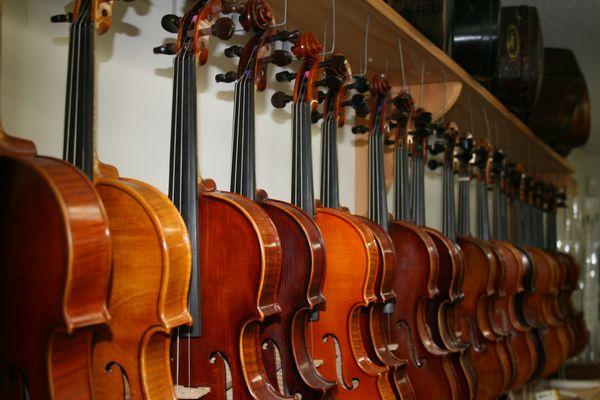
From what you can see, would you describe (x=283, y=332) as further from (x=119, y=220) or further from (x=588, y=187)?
(x=588, y=187)

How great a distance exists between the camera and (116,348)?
4.42 ft

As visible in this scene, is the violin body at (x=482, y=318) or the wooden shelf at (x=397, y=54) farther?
the violin body at (x=482, y=318)

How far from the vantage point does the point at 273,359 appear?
178cm

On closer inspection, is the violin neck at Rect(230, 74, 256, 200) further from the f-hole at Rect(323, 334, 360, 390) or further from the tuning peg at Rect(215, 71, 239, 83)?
the f-hole at Rect(323, 334, 360, 390)

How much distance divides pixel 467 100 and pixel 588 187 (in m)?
5.29

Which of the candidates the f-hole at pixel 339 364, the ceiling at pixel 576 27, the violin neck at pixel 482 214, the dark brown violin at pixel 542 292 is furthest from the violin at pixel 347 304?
the ceiling at pixel 576 27

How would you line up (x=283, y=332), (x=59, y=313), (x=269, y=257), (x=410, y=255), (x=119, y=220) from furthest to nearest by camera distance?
1. (x=410, y=255)
2. (x=283, y=332)
3. (x=269, y=257)
4. (x=119, y=220)
5. (x=59, y=313)

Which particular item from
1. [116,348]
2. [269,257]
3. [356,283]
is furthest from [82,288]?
[356,283]

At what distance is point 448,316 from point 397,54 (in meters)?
1.02

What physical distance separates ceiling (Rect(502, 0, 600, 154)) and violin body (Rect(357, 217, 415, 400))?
2.70 meters

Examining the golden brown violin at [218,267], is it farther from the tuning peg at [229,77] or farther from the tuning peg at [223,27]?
the tuning peg at [229,77]

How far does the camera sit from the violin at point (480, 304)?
10.6 ft

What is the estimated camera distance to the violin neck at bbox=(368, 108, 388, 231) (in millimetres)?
2506

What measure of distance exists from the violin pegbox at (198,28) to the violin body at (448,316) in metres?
1.39
